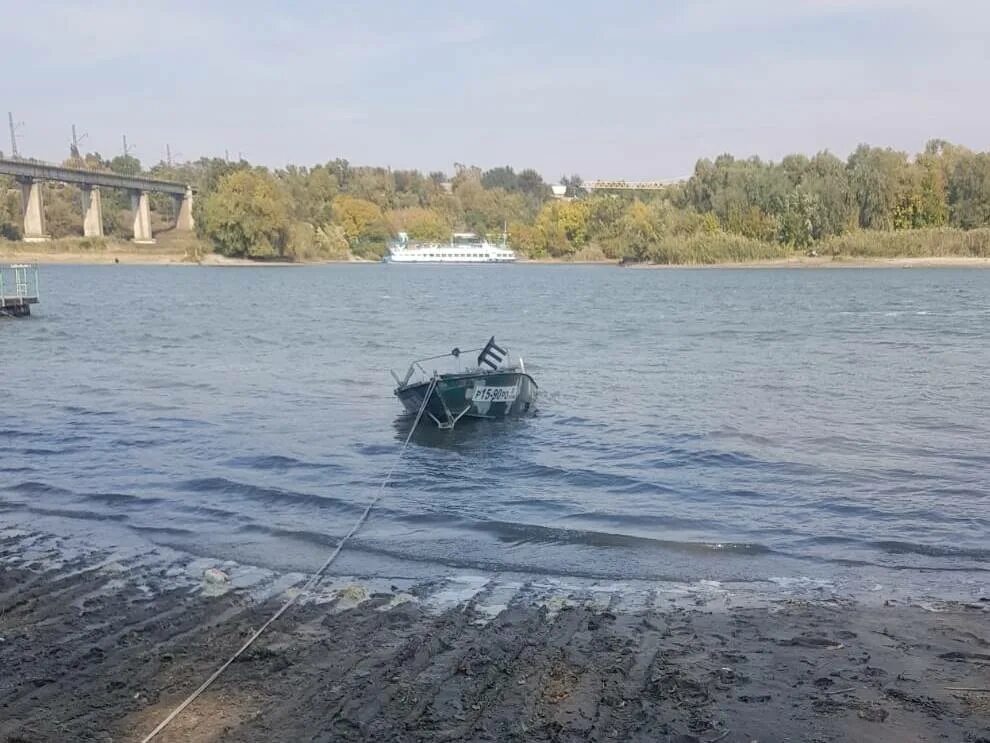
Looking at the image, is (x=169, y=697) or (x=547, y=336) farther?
(x=547, y=336)

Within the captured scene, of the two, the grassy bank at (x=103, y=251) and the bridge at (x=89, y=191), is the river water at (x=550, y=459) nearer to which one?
the grassy bank at (x=103, y=251)

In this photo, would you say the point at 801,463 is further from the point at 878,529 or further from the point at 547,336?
the point at 547,336


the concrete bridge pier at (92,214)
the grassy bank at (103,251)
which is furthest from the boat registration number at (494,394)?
the concrete bridge pier at (92,214)

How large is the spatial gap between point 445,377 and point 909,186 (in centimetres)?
12672

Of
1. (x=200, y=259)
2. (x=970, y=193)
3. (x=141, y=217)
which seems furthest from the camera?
(x=141, y=217)

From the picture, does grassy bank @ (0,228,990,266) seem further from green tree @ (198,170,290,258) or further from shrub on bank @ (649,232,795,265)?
green tree @ (198,170,290,258)

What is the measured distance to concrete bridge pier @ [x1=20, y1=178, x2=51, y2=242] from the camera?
151250 millimetres

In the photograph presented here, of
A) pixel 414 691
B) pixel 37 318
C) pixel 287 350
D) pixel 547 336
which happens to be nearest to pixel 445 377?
pixel 414 691

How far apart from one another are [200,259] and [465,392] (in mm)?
139928

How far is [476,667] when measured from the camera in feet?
26.2

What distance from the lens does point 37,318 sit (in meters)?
52.9

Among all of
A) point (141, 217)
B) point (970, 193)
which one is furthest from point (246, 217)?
point (970, 193)

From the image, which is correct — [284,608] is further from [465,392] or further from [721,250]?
[721,250]

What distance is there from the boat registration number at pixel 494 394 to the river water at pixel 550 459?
1.90ft
